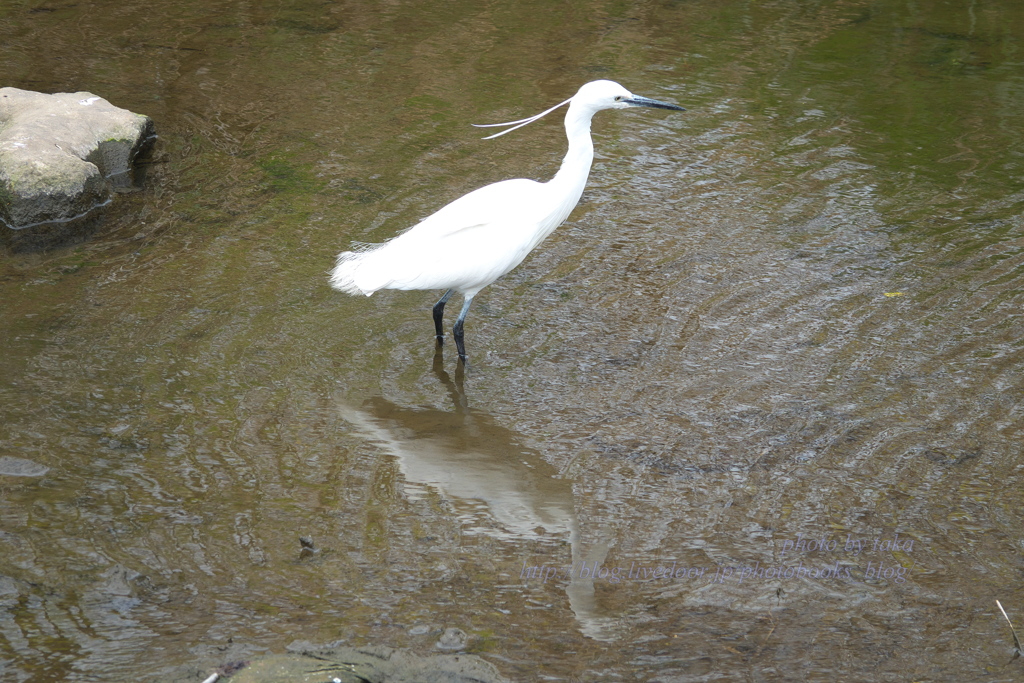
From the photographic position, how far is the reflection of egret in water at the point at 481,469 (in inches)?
131

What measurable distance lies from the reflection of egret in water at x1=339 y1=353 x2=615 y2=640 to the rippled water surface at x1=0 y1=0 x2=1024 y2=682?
14 mm

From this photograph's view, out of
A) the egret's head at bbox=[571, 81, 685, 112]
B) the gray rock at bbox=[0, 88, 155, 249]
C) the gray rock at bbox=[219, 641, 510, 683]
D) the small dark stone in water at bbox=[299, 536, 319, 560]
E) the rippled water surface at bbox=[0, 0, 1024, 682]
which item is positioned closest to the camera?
the gray rock at bbox=[219, 641, 510, 683]

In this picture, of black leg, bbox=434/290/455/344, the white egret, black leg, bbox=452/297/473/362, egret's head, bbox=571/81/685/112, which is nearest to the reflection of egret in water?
black leg, bbox=452/297/473/362

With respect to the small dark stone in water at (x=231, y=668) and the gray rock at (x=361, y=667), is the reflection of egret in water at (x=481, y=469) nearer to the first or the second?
the gray rock at (x=361, y=667)

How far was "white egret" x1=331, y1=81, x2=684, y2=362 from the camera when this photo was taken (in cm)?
421

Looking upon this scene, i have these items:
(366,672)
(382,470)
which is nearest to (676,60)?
(382,470)

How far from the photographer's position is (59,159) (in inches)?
213

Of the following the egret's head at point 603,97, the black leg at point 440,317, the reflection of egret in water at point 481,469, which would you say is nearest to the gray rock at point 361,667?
A: the reflection of egret in water at point 481,469

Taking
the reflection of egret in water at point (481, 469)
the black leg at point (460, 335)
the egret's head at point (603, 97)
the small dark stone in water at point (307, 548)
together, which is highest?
the egret's head at point (603, 97)

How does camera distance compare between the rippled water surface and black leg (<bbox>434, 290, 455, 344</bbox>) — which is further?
black leg (<bbox>434, 290, 455, 344</bbox>)

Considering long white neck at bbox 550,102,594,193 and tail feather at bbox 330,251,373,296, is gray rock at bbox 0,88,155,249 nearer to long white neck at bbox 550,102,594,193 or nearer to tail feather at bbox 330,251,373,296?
tail feather at bbox 330,251,373,296

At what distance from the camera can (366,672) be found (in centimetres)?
244

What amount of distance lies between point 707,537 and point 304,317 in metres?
2.29

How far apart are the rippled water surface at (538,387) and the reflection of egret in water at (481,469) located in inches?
0.5
